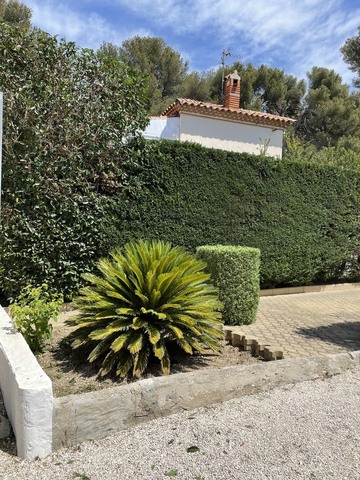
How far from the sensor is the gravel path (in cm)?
222

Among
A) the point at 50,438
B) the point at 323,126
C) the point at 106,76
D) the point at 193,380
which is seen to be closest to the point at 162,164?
the point at 106,76

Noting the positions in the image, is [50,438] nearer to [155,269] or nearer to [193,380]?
[193,380]

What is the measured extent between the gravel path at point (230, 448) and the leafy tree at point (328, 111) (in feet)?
63.4

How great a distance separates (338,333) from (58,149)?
16.0 ft

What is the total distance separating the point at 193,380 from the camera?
9.68ft

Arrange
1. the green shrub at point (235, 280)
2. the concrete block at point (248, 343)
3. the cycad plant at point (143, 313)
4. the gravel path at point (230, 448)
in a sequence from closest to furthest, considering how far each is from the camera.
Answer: the gravel path at point (230, 448) → the cycad plant at point (143, 313) → the concrete block at point (248, 343) → the green shrub at point (235, 280)

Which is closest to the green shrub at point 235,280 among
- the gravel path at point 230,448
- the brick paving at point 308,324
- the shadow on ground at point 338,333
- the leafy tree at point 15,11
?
the brick paving at point 308,324

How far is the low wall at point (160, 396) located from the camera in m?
2.48

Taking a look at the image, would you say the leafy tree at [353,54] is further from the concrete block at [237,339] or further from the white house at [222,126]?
the concrete block at [237,339]

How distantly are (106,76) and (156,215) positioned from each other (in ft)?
7.95

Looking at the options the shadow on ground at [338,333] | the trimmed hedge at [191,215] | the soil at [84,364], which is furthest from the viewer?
the trimmed hedge at [191,215]

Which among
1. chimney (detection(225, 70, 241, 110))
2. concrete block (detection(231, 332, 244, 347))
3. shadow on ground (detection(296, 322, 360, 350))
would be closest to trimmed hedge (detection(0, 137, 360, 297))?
shadow on ground (detection(296, 322, 360, 350))

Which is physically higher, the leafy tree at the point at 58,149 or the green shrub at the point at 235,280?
the leafy tree at the point at 58,149

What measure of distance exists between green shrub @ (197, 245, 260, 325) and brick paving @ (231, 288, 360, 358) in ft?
0.74
